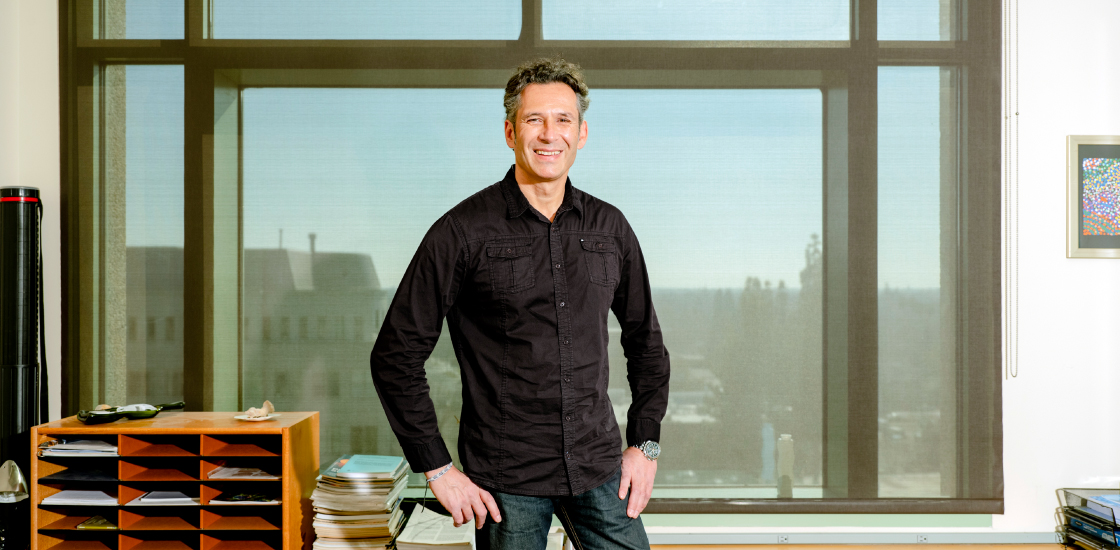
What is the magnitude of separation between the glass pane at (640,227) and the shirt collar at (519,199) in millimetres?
1078

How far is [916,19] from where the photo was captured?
8.42 ft

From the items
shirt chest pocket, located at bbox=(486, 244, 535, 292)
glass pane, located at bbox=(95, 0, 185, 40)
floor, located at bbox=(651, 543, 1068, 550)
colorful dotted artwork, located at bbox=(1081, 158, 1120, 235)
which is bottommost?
floor, located at bbox=(651, 543, 1068, 550)

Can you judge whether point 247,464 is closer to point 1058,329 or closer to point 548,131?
point 548,131

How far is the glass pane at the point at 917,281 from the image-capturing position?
254cm

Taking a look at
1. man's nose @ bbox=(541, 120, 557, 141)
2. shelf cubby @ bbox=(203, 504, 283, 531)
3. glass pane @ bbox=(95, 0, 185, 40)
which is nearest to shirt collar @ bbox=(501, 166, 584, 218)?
man's nose @ bbox=(541, 120, 557, 141)

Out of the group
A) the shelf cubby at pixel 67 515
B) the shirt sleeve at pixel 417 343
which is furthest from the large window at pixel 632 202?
the shirt sleeve at pixel 417 343

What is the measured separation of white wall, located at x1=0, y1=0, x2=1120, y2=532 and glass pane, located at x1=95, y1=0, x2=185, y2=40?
0.25m

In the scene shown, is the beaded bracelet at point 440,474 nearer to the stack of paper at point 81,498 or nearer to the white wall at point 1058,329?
the stack of paper at point 81,498

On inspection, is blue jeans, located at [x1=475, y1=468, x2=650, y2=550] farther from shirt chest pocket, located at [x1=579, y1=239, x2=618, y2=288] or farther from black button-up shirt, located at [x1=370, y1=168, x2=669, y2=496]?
shirt chest pocket, located at [x1=579, y1=239, x2=618, y2=288]

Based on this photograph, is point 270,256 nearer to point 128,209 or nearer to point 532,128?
point 128,209

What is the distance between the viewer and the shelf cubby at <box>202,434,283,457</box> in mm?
2088

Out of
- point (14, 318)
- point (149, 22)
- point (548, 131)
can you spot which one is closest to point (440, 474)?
point (548, 131)

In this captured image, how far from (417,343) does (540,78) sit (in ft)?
1.98

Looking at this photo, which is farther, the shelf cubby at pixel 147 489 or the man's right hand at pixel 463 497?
the shelf cubby at pixel 147 489
